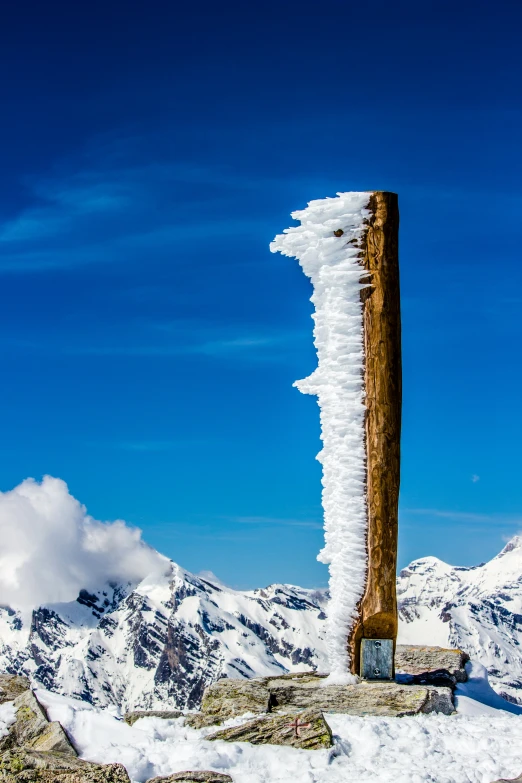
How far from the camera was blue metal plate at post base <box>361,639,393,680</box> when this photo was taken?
13.6 m

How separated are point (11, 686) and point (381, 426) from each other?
6.93 m

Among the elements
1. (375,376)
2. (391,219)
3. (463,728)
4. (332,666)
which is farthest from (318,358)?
(463,728)

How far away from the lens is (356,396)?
1401 cm

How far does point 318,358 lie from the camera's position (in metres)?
14.5

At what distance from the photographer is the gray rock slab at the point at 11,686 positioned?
12414 mm

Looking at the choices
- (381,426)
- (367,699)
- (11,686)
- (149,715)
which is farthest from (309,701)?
(11,686)

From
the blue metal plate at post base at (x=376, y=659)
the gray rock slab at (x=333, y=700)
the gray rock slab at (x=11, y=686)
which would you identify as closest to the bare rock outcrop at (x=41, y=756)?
the gray rock slab at (x=11, y=686)

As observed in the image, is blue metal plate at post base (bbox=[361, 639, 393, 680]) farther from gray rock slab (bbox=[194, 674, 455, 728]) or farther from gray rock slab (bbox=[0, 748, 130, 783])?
gray rock slab (bbox=[0, 748, 130, 783])

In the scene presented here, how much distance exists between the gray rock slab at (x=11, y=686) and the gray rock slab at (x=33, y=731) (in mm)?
821

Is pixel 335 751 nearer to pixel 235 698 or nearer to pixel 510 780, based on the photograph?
pixel 510 780

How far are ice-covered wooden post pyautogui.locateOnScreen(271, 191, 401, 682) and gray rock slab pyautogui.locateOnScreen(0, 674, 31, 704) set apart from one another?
4.79 metres

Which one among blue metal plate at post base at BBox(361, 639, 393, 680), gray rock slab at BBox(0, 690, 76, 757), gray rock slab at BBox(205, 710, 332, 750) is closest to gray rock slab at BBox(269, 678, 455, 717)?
blue metal plate at post base at BBox(361, 639, 393, 680)

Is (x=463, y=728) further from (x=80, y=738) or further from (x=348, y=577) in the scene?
(x=80, y=738)

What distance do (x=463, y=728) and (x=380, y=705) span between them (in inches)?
52.8
